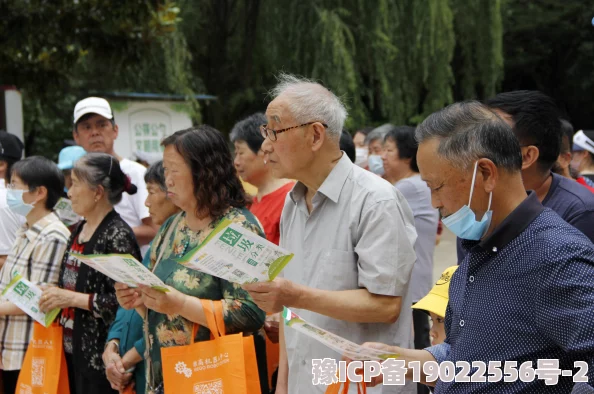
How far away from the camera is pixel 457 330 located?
1.87 metres

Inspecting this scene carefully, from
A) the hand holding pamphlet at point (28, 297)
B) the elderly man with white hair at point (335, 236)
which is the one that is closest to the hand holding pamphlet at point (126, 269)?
the elderly man with white hair at point (335, 236)

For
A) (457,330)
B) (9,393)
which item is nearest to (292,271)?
(457,330)

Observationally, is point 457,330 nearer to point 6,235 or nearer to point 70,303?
point 70,303

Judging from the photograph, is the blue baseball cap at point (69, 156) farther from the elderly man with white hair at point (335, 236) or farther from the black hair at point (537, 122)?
the black hair at point (537, 122)

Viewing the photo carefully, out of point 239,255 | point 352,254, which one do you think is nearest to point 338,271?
point 352,254

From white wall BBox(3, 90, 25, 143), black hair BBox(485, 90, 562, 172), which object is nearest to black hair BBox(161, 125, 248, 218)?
black hair BBox(485, 90, 562, 172)

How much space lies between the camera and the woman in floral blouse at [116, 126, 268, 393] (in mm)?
2789

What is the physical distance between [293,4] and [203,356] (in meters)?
10.7

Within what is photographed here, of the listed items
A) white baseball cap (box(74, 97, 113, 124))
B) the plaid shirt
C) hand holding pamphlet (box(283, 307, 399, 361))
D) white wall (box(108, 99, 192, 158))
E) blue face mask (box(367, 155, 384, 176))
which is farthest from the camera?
white wall (box(108, 99, 192, 158))

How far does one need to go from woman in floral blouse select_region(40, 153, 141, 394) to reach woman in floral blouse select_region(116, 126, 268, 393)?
2.01ft

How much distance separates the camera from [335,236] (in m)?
2.46

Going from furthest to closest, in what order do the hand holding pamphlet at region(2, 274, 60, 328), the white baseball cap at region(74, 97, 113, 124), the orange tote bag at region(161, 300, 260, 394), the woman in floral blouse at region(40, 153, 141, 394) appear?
the white baseball cap at region(74, 97, 113, 124)
the hand holding pamphlet at region(2, 274, 60, 328)
the woman in floral blouse at region(40, 153, 141, 394)
the orange tote bag at region(161, 300, 260, 394)

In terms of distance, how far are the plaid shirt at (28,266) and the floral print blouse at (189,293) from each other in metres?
1.24

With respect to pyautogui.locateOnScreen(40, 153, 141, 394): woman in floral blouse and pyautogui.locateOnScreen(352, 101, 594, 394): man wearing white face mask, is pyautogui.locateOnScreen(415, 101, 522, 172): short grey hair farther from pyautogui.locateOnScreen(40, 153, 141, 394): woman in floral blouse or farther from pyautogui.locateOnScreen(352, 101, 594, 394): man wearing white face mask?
pyautogui.locateOnScreen(40, 153, 141, 394): woman in floral blouse
